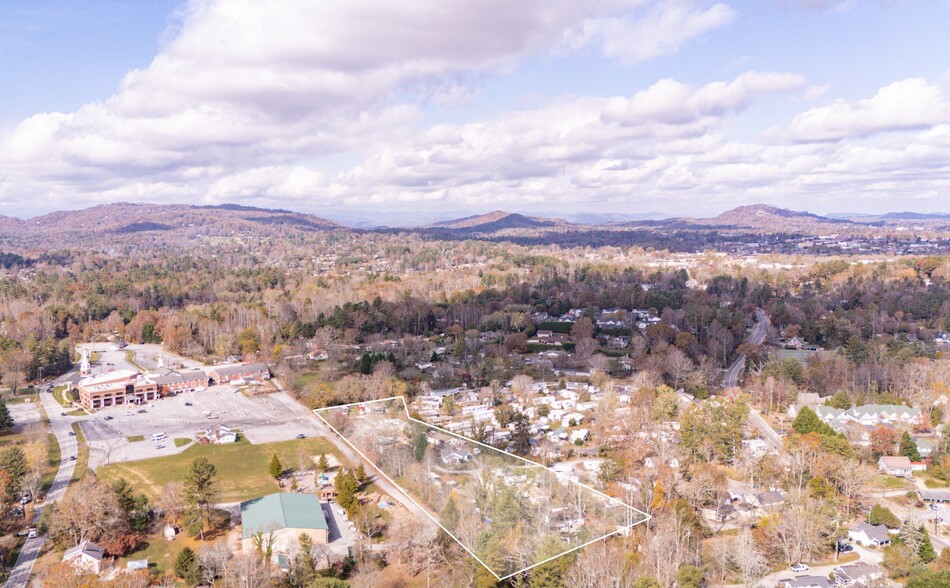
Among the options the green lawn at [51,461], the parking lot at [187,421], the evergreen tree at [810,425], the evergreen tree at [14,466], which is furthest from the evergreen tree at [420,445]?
the parking lot at [187,421]

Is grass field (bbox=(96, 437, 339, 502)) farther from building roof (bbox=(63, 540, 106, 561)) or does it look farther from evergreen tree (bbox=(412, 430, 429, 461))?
evergreen tree (bbox=(412, 430, 429, 461))

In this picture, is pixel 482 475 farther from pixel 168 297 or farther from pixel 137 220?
pixel 137 220

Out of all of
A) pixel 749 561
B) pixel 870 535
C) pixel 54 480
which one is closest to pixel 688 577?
pixel 749 561

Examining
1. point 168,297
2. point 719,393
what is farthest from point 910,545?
point 168,297

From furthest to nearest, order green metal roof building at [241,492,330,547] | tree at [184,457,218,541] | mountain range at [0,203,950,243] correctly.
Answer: mountain range at [0,203,950,243]
tree at [184,457,218,541]
green metal roof building at [241,492,330,547]

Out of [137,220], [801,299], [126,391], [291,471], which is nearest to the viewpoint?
[291,471]

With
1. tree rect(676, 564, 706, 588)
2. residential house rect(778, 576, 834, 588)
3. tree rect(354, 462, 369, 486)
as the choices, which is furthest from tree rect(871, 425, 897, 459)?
tree rect(354, 462, 369, 486)
